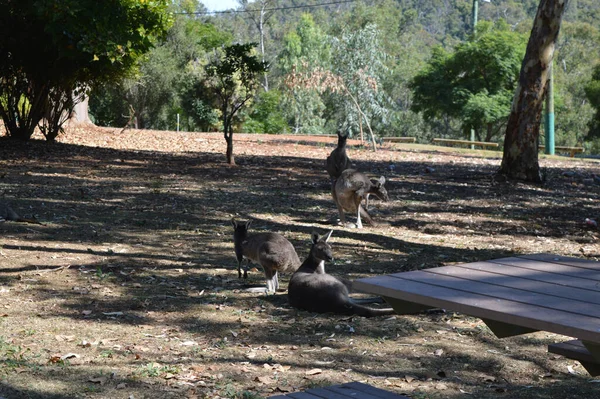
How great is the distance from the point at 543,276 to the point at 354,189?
6856mm

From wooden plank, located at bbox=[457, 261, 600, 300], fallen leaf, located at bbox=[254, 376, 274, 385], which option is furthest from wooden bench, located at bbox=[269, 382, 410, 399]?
fallen leaf, located at bbox=[254, 376, 274, 385]

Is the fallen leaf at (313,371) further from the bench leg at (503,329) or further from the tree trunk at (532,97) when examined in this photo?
the tree trunk at (532,97)

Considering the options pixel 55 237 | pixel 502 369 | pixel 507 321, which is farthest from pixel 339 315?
pixel 55 237

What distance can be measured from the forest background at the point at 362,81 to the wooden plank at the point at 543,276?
1948 centimetres

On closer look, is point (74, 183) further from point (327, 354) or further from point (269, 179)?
point (327, 354)

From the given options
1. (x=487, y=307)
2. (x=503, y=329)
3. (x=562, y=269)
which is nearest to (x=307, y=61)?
(x=562, y=269)

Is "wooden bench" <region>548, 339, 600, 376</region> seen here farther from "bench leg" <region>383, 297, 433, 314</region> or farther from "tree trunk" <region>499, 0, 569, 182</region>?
"tree trunk" <region>499, 0, 569, 182</region>

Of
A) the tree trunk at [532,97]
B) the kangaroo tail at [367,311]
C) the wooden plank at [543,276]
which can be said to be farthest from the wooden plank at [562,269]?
the tree trunk at [532,97]

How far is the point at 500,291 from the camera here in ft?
13.0

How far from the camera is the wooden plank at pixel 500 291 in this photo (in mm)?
3615

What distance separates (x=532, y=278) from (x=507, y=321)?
2.76 ft

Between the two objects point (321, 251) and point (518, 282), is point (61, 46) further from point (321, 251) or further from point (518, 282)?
point (518, 282)

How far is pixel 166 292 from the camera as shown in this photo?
782 cm

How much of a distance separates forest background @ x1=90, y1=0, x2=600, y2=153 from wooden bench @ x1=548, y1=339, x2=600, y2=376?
64.3ft
